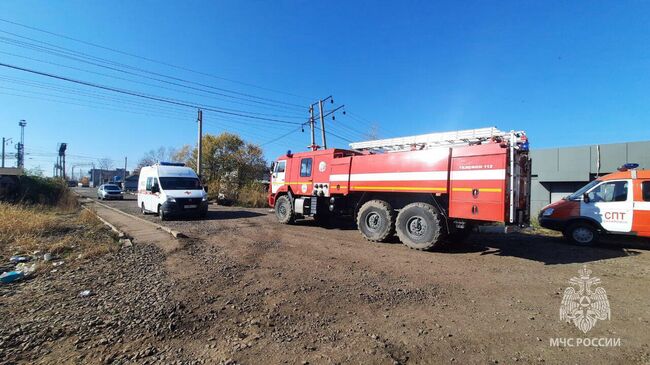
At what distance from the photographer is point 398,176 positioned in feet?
28.1

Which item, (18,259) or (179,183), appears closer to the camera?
(18,259)

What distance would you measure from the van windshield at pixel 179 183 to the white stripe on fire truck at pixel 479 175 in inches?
470

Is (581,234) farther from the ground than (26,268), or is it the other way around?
(581,234)

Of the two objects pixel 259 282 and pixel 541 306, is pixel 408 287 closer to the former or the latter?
pixel 541 306

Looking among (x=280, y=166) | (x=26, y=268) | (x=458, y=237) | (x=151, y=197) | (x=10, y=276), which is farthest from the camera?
(x=151, y=197)

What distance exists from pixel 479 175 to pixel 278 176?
825 centimetres

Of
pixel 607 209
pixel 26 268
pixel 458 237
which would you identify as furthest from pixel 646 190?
pixel 26 268

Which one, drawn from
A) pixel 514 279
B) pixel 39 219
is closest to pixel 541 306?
pixel 514 279

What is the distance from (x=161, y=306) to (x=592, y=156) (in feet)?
68.3

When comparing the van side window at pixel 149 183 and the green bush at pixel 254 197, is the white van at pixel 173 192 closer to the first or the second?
the van side window at pixel 149 183

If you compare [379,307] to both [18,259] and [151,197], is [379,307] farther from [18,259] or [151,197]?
[151,197]

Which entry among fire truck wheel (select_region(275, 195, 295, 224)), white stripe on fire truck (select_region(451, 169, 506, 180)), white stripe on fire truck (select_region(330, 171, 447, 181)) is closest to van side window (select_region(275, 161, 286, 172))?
fire truck wheel (select_region(275, 195, 295, 224))

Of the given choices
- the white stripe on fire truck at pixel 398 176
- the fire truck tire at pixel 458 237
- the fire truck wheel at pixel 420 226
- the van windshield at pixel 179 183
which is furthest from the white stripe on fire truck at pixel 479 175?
the van windshield at pixel 179 183

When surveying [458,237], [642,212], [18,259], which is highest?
[642,212]
